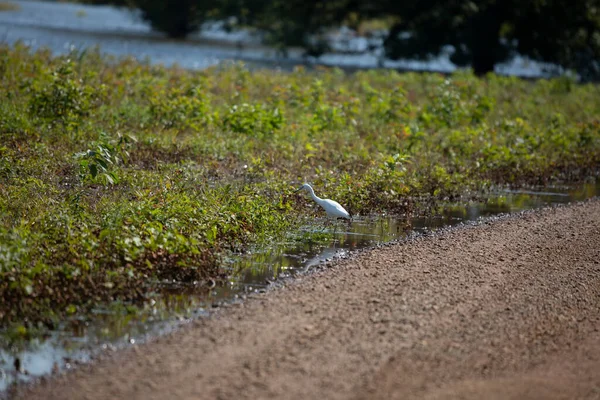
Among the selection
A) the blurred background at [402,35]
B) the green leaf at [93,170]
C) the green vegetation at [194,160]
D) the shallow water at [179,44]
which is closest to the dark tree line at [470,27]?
the blurred background at [402,35]

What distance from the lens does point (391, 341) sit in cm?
713

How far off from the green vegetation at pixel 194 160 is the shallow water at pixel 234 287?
24cm

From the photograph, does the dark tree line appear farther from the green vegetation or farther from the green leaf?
the green leaf

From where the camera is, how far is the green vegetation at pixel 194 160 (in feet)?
27.0

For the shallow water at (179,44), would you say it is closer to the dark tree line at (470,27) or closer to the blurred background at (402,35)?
the blurred background at (402,35)

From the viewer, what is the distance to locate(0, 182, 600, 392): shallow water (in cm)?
678

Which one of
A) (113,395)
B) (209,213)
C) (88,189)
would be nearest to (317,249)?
(209,213)

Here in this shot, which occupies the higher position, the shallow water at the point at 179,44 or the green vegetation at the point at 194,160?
the green vegetation at the point at 194,160

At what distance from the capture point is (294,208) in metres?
11.9

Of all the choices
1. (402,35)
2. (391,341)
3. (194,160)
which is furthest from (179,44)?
(391,341)

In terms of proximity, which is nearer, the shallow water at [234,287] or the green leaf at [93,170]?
the shallow water at [234,287]

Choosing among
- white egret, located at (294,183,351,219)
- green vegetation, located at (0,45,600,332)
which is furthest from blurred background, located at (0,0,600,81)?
white egret, located at (294,183,351,219)

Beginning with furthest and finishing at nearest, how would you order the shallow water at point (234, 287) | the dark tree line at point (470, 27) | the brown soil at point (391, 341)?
the dark tree line at point (470, 27), the shallow water at point (234, 287), the brown soil at point (391, 341)

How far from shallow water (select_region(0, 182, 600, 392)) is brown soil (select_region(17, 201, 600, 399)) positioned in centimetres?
33
